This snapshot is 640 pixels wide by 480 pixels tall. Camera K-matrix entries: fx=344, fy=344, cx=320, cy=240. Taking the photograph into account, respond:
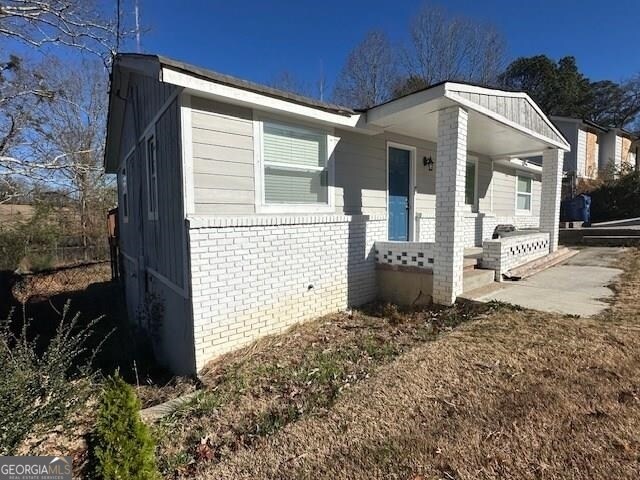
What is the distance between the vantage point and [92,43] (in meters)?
10.2

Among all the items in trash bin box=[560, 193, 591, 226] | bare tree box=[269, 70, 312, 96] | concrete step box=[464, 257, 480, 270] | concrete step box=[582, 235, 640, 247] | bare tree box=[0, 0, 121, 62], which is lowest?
concrete step box=[464, 257, 480, 270]

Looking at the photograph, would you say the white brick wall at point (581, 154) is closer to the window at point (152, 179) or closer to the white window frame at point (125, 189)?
the window at point (152, 179)

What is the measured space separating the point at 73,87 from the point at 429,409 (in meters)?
21.8

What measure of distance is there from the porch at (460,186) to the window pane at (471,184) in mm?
28

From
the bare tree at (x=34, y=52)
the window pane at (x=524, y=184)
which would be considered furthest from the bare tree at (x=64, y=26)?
the window pane at (x=524, y=184)

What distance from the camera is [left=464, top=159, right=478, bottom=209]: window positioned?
30.6ft

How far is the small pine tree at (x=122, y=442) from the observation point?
7.40ft

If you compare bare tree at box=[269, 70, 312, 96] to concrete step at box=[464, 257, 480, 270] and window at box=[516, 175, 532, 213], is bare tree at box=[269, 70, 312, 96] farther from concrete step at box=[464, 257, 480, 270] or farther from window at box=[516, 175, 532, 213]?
concrete step at box=[464, 257, 480, 270]

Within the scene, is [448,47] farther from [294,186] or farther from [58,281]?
[58,281]

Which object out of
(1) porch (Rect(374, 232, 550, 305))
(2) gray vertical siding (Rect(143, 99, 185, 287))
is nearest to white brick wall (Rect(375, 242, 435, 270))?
(1) porch (Rect(374, 232, 550, 305))

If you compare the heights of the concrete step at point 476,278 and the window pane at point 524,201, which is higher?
the window pane at point 524,201

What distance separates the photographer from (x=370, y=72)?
2031 centimetres

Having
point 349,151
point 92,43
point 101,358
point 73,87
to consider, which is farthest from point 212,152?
point 73,87

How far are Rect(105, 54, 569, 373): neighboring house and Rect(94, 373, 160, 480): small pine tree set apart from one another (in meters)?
1.31
